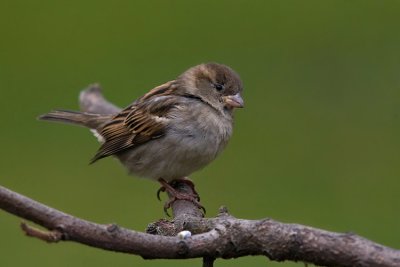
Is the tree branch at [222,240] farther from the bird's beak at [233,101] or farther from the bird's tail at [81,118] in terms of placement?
the bird's tail at [81,118]

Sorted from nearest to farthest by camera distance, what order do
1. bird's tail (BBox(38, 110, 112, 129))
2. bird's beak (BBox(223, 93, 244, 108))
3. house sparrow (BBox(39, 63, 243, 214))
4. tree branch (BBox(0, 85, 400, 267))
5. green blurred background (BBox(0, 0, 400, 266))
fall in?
tree branch (BBox(0, 85, 400, 267)), house sparrow (BBox(39, 63, 243, 214)), bird's beak (BBox(223, 93, 244, 108)), bird's tail (BBox(38, 110, 112, 129)), green blurred background (BBox(0, 0, 400, 266))

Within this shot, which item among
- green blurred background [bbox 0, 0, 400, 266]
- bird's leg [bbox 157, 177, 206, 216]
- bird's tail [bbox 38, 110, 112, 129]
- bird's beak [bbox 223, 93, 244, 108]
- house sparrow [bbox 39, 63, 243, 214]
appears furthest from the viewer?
green blurred background [bbox 0, 0, 400, 266]

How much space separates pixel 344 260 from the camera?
6.37 feet

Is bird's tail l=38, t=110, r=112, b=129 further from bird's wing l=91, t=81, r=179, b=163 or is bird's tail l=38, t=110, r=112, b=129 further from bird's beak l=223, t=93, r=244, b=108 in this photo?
bird's beak l=223, t=93, r=244, b=108

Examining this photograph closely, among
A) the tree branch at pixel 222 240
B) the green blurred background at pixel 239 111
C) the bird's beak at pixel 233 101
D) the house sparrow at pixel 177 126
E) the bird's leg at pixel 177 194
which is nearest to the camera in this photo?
the tree branch at pixel 222 240

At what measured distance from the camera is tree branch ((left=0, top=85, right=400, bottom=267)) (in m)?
1.83

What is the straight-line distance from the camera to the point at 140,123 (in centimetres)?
434

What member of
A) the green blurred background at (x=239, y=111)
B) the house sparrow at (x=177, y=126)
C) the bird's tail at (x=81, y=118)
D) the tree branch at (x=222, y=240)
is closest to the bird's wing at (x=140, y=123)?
the house sparrow at (x=177, y=126)

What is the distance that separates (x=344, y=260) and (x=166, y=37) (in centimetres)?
723

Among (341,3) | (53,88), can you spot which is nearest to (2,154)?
(53,88)

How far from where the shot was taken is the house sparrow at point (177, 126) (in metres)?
4.07

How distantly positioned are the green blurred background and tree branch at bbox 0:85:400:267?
2702mm

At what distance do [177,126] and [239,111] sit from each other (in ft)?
10.4

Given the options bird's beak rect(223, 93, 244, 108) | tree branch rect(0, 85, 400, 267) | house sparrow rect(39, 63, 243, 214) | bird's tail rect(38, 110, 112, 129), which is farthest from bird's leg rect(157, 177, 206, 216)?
tree branch rect(0, 85, 400, 267)
